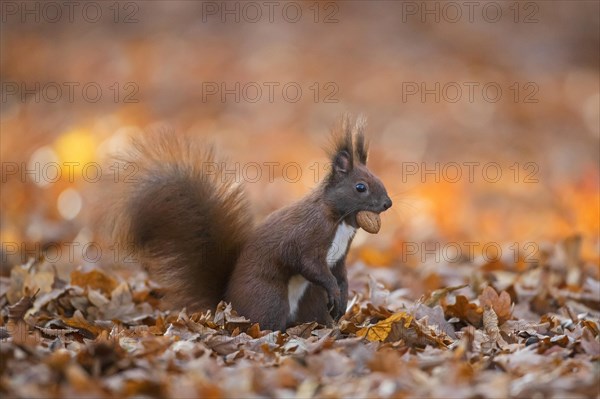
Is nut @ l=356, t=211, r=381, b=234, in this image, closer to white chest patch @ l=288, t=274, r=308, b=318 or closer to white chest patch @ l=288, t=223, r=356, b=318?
white chest patch @ l=288, t=223, r=356, b=318

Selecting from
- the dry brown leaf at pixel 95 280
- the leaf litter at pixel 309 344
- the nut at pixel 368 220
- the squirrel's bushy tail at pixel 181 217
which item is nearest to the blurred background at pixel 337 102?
the dry brown leaf at pixel 95 280

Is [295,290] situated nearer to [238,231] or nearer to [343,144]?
[238,231]

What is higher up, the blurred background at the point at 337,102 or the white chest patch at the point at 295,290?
the blurred background at the point at 337,102

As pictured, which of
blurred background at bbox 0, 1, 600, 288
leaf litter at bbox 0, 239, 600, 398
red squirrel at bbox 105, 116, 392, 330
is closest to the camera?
leaf litter at bbox 0, 239, 600, 398

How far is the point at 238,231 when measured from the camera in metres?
4.55

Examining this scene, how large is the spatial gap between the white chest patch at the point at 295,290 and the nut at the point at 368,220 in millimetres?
400

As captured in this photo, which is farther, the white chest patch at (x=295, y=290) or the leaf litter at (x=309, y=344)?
the white chest patch at (x=295, y=290)

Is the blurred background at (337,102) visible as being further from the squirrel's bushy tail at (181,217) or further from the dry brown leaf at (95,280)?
the squirrel's bushy tail at (181,217)

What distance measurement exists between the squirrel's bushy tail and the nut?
0.57 meters

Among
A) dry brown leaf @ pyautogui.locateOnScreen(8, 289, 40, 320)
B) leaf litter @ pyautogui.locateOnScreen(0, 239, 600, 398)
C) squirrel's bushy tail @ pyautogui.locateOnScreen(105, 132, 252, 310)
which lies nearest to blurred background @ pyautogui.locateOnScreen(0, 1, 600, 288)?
leaf litter @ pyautogui.locateOnScreen(0, 239, 600, 398)

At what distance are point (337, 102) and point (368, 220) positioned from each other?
887 centimetres

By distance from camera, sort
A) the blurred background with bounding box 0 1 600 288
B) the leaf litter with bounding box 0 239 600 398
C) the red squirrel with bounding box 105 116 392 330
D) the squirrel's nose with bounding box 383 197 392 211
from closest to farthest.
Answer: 1. the leaf litter with bounding box 0 239 600 398
2. the red squirrel with bounding box 105 116 392 330
3. the squirrel's nose with bounding box 383 197 392 211
4. the blurred background with bounding box 0 1 600 288

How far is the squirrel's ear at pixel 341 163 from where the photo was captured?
177 inches

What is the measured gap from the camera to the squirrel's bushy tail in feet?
14.4
